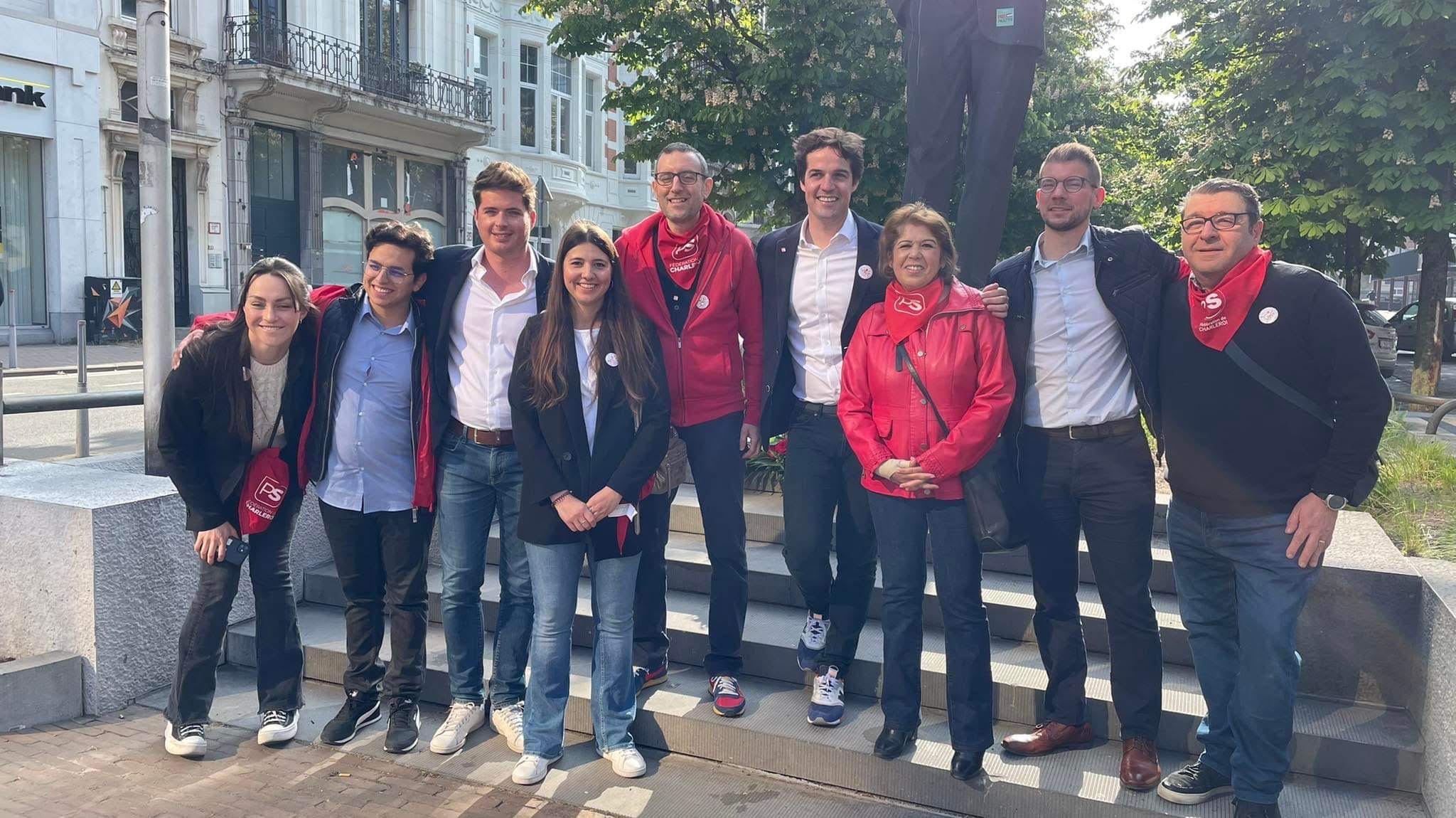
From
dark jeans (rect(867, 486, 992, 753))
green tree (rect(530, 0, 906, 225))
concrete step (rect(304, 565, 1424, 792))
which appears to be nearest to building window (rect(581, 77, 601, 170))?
green tree (rect(530, 0, 906, 225))

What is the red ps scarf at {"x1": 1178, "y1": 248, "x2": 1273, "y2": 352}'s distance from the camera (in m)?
3.33

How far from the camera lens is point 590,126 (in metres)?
34.7

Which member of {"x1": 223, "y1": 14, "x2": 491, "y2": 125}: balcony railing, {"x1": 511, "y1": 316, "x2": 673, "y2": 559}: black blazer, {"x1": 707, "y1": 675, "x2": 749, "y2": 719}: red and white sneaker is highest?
{"x1": 223, "y1": 14, "x2": 491, "y2": 125}: balcony railing

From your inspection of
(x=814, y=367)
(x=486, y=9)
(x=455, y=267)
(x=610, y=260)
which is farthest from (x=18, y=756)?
(x=486, y=9)

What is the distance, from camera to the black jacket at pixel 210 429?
395 centimetres

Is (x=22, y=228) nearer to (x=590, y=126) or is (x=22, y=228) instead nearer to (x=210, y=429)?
(x=210, y=429)

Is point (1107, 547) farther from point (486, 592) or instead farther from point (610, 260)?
point (486, 592)

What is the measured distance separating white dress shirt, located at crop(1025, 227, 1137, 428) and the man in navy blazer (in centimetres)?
62

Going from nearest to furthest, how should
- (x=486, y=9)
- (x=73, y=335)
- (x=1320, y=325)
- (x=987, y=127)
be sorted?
1. (x=1320, y=325)
2. (x=987, y=127)
3. (x=73, y=335)
4. (x=486, y=9)

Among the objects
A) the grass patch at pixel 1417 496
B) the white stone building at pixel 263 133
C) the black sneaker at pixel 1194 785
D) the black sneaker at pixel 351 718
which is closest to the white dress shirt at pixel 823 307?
the black sneaker at pixel 1194 785

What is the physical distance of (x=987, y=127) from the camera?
16.2 feet

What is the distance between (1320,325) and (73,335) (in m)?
21.0

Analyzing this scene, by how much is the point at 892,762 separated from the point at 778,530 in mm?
1951

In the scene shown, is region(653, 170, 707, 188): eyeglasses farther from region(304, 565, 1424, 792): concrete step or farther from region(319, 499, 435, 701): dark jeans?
region(304, 565, 1424, 792): concrete step
